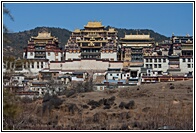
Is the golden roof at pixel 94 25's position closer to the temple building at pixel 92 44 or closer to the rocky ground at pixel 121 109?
the temple building at pixel 92 44

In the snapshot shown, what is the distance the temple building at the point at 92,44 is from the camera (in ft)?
144

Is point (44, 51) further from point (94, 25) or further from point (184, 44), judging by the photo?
point (184, 44)

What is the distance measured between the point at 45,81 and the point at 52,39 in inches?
388

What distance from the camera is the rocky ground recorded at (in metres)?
23.9

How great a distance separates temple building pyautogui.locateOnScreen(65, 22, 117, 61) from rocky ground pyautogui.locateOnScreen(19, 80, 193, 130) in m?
10.4

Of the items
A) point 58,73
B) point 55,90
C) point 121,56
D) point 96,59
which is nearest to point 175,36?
point 121,56

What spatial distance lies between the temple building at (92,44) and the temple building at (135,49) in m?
1.11

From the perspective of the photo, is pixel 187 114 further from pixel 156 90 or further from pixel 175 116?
pixel 156 90

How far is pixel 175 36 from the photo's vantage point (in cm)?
4528

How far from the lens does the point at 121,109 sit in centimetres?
2950

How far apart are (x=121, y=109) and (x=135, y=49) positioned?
52.4 ft

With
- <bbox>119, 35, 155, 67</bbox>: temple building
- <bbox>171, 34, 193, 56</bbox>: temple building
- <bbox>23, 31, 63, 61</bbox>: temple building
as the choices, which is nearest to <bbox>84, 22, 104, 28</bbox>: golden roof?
<bbox>119, 35, 155, 67</bbox>: temple building

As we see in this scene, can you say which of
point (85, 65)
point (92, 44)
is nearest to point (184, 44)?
point (92, 44)

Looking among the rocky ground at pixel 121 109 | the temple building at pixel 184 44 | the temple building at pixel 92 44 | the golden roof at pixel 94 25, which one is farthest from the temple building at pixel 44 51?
the rocky ground at pixel 121 109
